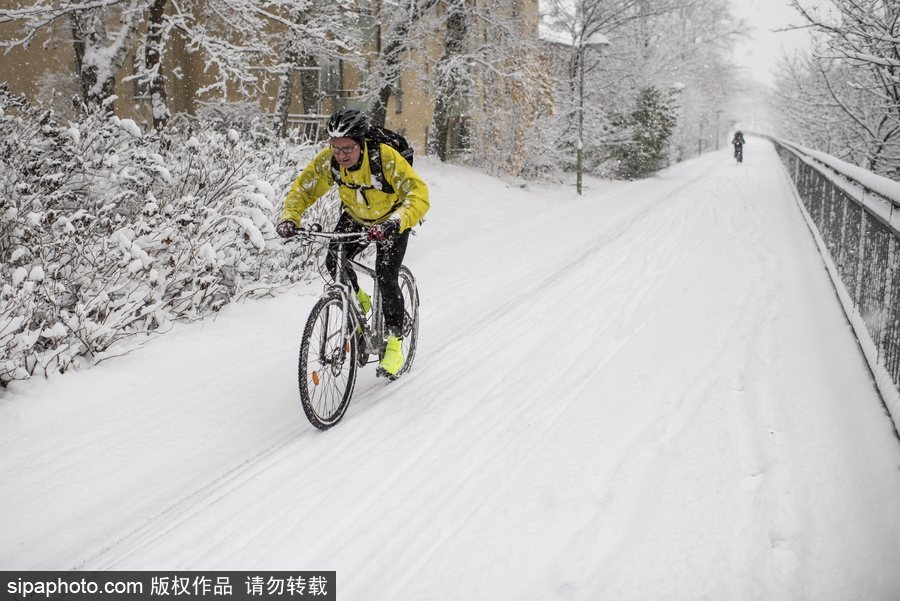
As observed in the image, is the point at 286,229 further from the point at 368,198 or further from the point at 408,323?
the point at 408,323

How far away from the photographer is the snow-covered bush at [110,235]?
5.02 metres

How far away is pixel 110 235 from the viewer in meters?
5.91

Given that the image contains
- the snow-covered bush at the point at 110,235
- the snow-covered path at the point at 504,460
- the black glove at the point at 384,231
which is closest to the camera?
the snow-covered path at the point at 504,460

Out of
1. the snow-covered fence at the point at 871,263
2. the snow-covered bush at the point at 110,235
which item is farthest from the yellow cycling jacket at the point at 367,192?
the snow-covered fence at the point at 871,263

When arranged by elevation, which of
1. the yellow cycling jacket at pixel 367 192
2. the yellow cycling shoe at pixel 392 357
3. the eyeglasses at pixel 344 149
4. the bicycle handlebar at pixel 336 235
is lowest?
the yellow cycling shoe at pixel 392 357

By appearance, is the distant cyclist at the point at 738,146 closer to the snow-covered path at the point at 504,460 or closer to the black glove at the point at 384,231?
the snow-covered path at the point at 504,460

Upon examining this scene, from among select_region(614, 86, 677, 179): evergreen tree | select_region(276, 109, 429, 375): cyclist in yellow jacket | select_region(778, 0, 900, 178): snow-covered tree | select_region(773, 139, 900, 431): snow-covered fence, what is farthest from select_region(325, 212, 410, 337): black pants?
select_region(614, 86, 677, 179): evergreen tree

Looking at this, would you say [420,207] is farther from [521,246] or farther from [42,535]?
[521,246]

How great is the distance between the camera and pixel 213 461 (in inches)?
157

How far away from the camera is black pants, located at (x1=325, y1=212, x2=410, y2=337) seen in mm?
4715

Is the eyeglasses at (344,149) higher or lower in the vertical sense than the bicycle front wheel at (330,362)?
higher

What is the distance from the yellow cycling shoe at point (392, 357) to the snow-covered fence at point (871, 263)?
3288mm

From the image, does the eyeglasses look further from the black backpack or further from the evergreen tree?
the evergreen tree

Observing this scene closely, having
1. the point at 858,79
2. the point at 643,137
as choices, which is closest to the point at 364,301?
the point at 858,79
